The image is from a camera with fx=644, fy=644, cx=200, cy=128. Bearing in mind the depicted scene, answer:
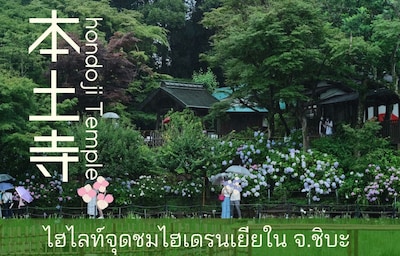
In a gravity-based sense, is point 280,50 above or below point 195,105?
above

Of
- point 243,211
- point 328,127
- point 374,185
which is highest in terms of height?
point 328,127

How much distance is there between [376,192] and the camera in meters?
18.8

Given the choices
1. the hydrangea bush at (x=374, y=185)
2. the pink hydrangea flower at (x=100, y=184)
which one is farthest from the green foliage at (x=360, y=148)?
the pink hydrangea flower at (x=100, y=184)

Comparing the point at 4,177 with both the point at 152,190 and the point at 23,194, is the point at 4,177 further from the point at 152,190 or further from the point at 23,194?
the point at 152,190

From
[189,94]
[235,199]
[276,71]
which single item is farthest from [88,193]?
[189,94]

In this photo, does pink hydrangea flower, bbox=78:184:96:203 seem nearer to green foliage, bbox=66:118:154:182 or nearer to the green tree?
green foliage, bbox=66:118:154:182

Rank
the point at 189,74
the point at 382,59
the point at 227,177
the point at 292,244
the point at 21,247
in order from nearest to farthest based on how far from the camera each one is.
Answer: the point at 21,247 < the point at 292,244 < the point at 227,177 < the point at 382,59 < the point at 189,74

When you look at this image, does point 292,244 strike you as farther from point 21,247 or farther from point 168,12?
point 168,12

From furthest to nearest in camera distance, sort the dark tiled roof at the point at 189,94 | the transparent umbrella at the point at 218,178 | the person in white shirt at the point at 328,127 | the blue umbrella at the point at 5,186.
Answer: the dark tiled roof at the point at 189,94
the person in white shirt at the point at 328,127
the transparent umbrella at the point at 218,178
the blue umbrella at the point at 5,186

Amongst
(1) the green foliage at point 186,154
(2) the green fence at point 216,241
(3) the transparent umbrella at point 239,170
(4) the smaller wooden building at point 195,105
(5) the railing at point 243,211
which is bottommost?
(5) the railing at point 243,211

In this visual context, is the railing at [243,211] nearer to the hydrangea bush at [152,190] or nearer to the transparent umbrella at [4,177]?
the hydrangea bush at [152,190]

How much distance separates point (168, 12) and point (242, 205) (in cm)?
2310

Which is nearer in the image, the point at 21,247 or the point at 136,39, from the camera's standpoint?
the point at 21,247

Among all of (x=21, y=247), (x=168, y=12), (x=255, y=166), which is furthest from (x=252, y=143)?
(x=168, y=12)
